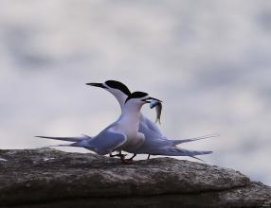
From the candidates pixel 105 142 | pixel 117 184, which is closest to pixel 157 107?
pixel 105 142

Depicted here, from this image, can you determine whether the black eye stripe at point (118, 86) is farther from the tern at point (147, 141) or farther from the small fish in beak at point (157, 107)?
the small fish in beak at point (157, 107)

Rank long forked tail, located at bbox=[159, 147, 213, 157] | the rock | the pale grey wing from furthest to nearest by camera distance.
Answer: long forked tail, located at bbox=[159, 147, 213, 157]
the pale grey wing
the rock

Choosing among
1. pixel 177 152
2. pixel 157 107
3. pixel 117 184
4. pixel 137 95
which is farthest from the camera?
pixel 157 107

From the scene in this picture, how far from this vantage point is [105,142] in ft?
24.2

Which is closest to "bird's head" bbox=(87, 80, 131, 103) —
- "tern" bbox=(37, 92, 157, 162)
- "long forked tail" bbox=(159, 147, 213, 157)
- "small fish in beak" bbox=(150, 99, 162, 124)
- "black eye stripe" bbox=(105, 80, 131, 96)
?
"black eye stripe" bbox=(105, 80, 131, 96)

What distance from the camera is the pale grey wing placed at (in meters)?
7.32

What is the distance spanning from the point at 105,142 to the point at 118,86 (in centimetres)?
73

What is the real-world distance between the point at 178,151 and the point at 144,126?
0.55 m

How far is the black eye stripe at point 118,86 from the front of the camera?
25.3ft

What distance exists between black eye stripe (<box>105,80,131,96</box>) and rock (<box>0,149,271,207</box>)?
Answer: 0.87m

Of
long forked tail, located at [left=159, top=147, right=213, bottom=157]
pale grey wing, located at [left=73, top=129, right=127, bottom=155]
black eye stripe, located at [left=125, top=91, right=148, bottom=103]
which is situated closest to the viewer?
pale grey wing, located at [left=73, top=129, right=127, bottom=155]

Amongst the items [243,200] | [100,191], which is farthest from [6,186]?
[243,200]

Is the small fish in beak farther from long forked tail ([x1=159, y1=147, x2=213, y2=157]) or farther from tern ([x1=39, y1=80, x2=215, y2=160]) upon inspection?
long forked tail ([x1=159, y1=147, x2=213, y2=157])

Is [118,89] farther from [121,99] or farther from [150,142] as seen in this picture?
[150,142]
